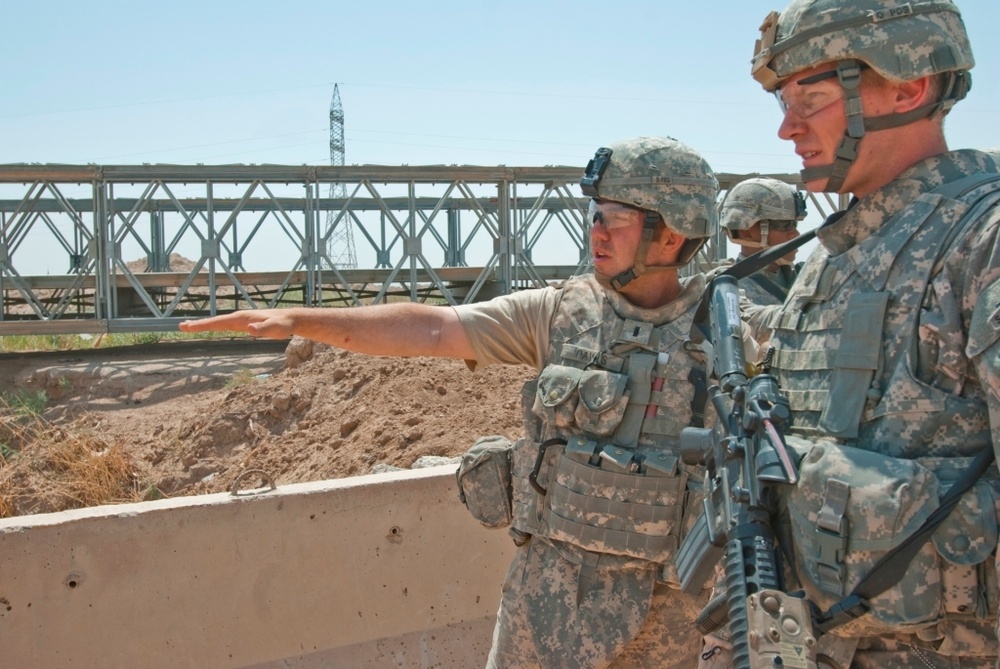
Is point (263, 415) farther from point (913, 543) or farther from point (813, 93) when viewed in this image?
point (913, 543)

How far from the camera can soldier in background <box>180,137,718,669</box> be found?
299cm

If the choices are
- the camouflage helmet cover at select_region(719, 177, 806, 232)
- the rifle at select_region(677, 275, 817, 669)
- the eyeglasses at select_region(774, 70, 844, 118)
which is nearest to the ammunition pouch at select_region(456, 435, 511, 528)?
the rifle at select_region(677, 275, 817, 669)

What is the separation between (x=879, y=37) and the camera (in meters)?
2.13

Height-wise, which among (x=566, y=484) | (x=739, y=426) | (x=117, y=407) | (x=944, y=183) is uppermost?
(x=944, y=183)

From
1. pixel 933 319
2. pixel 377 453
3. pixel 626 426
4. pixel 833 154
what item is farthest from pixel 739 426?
pixel 377 453

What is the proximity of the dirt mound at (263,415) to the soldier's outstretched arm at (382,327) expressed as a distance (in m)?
4.82

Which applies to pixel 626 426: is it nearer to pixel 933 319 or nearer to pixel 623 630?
pixel 623 630

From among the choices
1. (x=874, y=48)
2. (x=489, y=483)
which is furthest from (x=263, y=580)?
(x=874, y=48)

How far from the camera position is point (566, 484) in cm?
306

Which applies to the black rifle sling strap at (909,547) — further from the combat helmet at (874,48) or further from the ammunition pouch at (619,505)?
the ammunition pouch at (619,505)

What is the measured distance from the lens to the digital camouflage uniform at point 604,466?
118 inches

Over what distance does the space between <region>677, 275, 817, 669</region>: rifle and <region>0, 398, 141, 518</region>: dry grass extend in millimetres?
7895

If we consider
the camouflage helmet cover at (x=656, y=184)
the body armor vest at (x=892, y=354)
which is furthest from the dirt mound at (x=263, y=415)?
the body armor vest at (x=892, y=354)

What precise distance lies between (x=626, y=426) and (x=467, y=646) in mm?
1995
